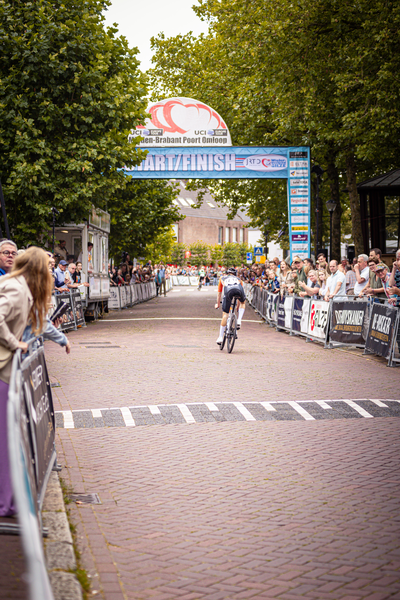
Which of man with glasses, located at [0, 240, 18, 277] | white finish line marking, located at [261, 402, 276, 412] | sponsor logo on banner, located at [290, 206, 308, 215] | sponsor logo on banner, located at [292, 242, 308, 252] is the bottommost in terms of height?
white finish line marking, located at [261, 402, 276, 412]

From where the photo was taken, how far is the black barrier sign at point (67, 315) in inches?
746

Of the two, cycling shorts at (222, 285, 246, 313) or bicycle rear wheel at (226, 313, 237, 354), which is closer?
cycling shorts at (222, 285, 246, 313)

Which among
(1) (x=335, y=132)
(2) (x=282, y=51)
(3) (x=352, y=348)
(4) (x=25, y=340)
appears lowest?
(3) (x=352, y=348)

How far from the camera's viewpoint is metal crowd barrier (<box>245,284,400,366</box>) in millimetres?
13078

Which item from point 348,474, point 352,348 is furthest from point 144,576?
point 352,348

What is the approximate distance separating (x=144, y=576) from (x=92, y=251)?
21.5 metres

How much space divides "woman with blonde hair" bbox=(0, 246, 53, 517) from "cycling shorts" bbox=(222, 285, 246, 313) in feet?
32.1

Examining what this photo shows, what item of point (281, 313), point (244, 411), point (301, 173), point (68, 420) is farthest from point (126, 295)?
point (68, 420)

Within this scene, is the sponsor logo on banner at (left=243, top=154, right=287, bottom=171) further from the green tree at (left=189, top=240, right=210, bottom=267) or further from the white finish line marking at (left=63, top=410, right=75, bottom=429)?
the green tree at (left=189, top=240, right=210, bottom=267)

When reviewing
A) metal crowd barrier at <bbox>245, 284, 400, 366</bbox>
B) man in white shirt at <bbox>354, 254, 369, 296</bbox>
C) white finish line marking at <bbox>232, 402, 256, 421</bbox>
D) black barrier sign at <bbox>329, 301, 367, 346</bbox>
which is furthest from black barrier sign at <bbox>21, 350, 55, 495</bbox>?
man in white shirt at <bbox>354, 254, 369, 296</bbox>

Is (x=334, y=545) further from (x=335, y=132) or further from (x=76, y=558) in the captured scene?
(x=335, y=132)

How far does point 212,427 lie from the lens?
26.4 feet

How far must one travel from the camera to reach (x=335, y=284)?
53.6ft

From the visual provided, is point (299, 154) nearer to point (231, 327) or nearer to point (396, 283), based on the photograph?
point (231, 327)
